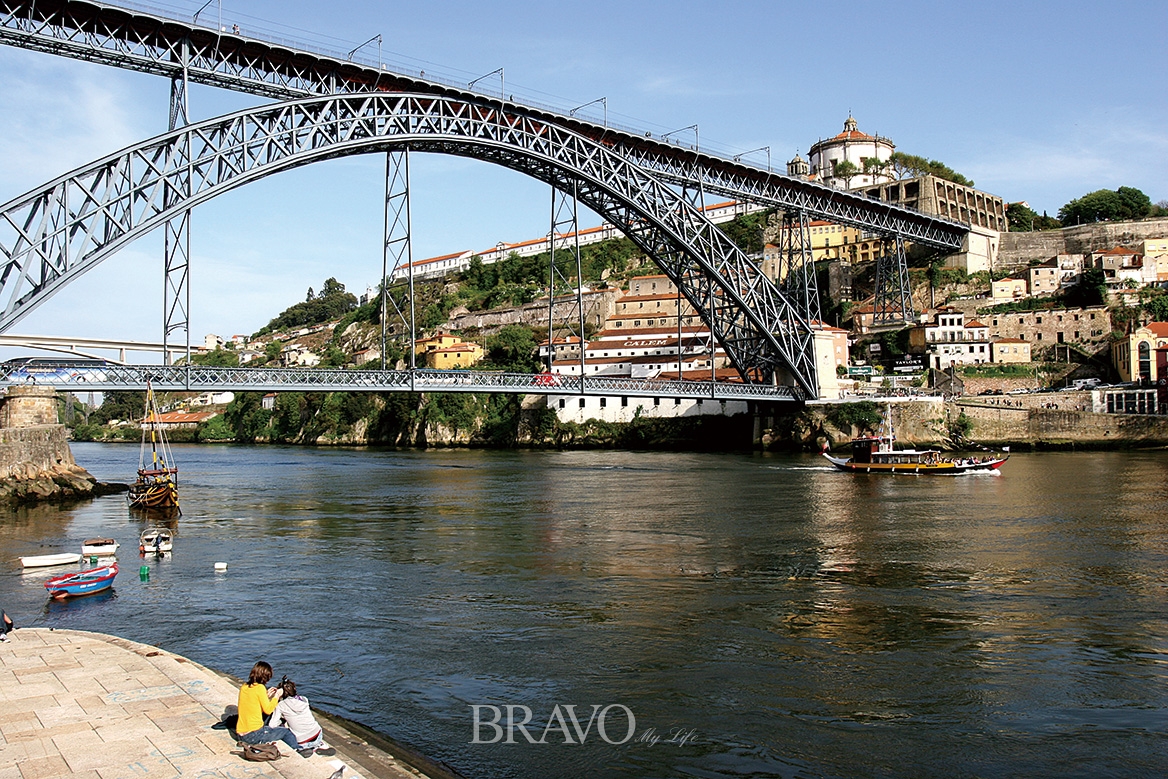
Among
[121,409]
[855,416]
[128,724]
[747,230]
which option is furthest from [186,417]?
[128,724]

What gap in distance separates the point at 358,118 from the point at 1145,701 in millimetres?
35472

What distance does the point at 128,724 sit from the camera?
8820 millimetres

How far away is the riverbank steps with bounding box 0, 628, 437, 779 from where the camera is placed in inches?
311

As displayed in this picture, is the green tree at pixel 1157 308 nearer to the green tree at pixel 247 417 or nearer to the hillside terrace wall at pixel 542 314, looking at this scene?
the hillside terrace wall at pixel 542 314

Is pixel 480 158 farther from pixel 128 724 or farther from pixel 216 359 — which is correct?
pixel 216 359

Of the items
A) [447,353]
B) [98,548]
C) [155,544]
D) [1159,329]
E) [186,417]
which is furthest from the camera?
[186,417]

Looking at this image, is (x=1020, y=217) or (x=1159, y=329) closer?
(x=1159, y=329)

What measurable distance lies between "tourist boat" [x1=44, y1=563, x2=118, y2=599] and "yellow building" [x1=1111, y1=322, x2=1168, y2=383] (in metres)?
61.2

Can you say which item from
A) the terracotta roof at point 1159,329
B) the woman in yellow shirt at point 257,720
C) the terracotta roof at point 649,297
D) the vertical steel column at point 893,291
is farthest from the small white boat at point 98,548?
the terracotta roof at point 649,297

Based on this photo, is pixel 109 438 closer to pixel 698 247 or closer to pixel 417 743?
pixel 698 247

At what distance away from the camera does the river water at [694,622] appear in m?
10.6

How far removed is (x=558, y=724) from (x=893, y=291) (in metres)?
70.5

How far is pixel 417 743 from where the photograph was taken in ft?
34.2

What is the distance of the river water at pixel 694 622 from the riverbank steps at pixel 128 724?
1783 millimetres
